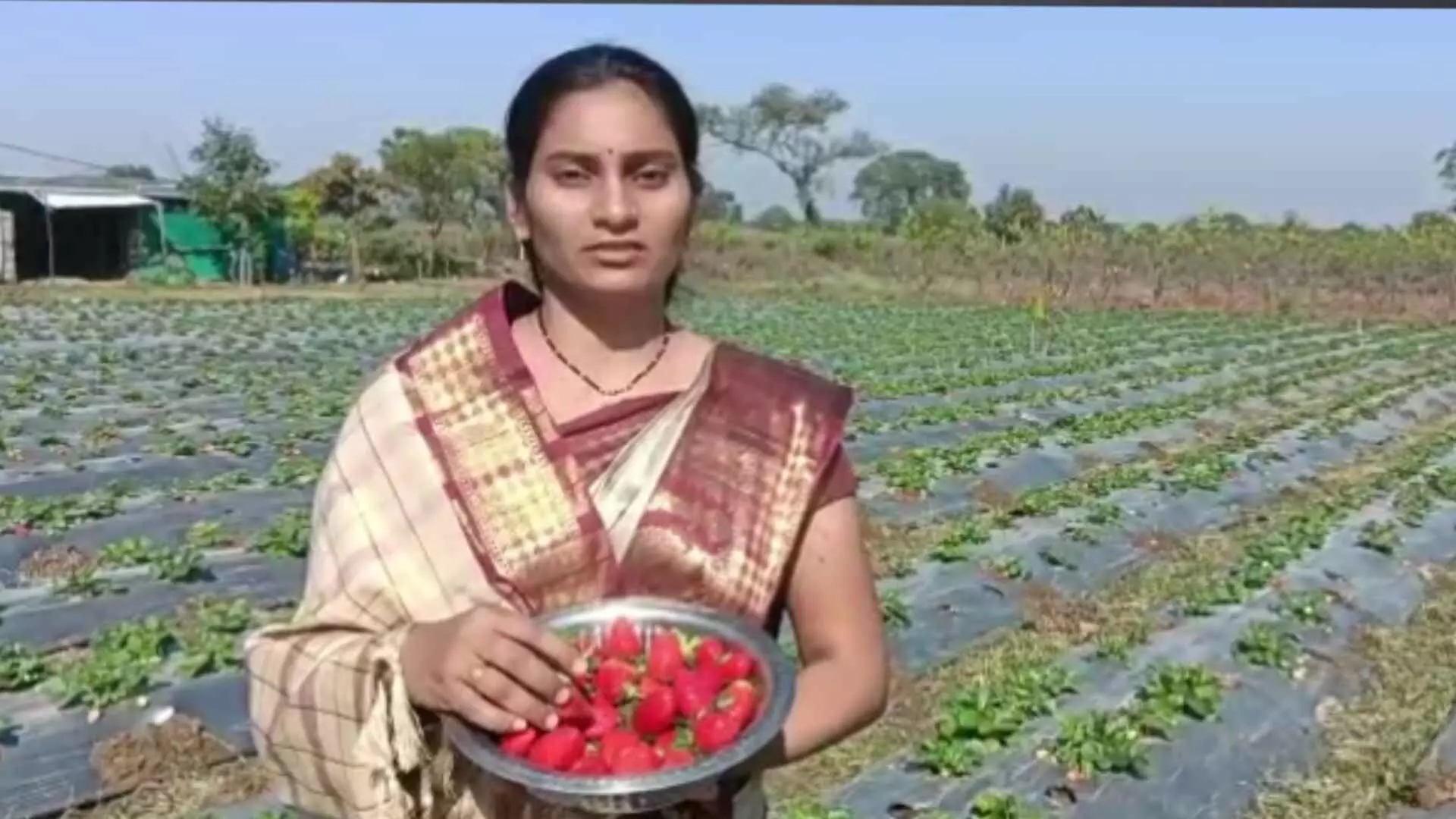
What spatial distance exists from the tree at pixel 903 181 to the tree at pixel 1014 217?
19553 millimetres

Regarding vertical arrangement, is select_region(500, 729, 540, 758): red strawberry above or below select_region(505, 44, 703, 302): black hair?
below

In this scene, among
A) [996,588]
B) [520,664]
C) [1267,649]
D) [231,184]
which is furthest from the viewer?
[231,184]

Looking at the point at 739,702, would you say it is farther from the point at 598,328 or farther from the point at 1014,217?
the point at 1014,217

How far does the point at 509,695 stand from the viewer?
147 cm

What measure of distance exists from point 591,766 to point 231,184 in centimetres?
2958

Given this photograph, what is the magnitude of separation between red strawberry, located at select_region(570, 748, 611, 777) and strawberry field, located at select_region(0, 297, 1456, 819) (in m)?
2.96

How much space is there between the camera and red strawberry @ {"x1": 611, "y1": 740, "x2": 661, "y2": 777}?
148 centimetres

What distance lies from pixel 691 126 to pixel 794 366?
0.27m

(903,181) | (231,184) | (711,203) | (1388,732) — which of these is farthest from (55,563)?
(903,181)

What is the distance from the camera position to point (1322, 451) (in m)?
13.0

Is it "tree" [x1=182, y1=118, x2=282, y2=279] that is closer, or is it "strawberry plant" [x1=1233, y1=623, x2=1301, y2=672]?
"strawberry plant" [x1=1233, y1=623, x2=1301, y2=672]

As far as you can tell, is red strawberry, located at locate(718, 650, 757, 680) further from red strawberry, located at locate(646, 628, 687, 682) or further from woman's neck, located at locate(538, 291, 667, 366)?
woman's neck, located at locate(538, 291, 667, 366)

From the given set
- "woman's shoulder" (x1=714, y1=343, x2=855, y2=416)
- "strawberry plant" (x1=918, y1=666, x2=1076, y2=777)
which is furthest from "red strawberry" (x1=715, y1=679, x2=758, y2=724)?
"strawberry plant" (x1=918, y1=666, x2=1076, y2=777)

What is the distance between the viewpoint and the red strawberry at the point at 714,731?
60.0 inches
